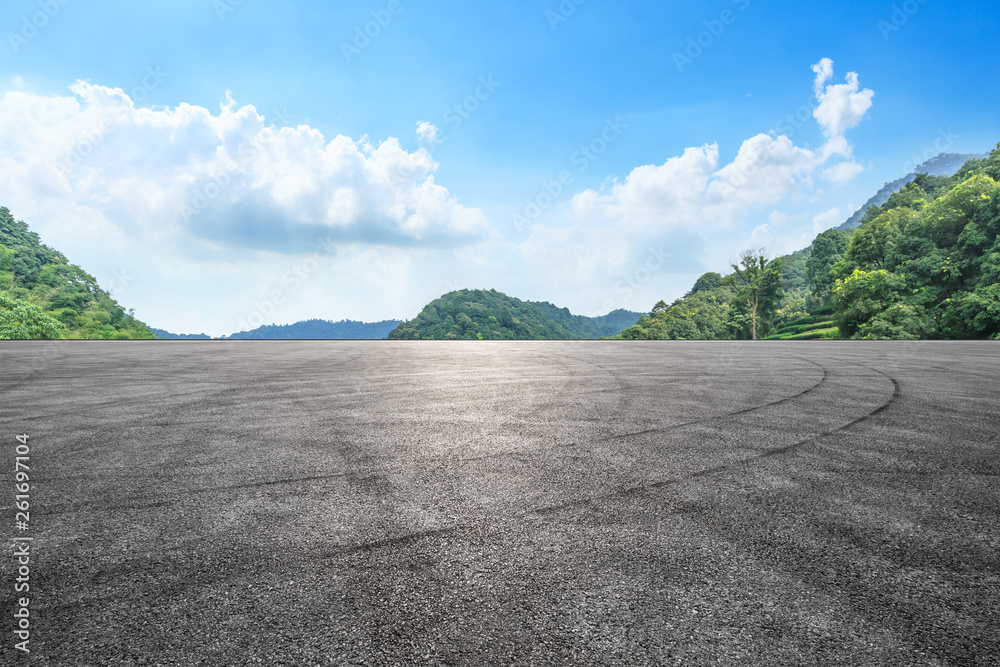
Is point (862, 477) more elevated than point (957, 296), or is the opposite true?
point (957, 296)

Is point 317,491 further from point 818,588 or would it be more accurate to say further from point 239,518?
point 818,588

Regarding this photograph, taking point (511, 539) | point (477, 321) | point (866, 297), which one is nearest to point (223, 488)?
point (511, 539)

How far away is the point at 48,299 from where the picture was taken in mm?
56062

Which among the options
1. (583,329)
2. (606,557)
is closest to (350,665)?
(606,557)

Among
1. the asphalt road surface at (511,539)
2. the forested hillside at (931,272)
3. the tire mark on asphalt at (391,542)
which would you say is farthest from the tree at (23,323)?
the forested hillside at (931,272)

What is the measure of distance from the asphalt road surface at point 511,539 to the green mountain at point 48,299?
50.9m

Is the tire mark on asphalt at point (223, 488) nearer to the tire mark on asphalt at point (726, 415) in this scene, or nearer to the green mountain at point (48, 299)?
the tire mark on asphalt at point (726, 415)

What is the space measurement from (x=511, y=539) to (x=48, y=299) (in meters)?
74.0

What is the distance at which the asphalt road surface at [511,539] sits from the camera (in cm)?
174

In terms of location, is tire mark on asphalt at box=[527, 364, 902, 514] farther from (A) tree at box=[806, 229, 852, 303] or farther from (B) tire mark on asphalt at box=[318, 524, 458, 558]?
(A) tree at box=[806, 229, 852, 303]

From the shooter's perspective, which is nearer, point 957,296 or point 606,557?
point 606,557

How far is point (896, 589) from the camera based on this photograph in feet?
6.79

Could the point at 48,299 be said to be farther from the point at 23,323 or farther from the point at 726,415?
the point at 726,415

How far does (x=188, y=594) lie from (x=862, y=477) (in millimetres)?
4189
